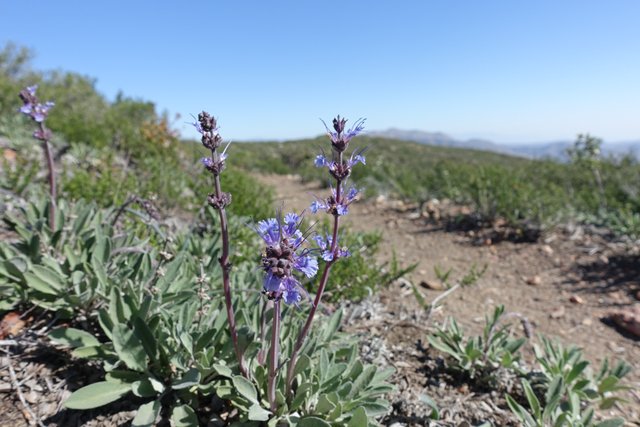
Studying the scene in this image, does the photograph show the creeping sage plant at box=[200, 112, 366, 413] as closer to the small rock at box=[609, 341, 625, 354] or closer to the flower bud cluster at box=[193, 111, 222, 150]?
the flower bud cluster at box=[193, 111, 222, 150]

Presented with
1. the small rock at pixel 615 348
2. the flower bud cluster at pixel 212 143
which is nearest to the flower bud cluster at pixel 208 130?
the flower bud cluster at pixel 212 143

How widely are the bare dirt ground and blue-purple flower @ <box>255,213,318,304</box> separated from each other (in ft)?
0.43

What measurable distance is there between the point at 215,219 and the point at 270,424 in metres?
2.98

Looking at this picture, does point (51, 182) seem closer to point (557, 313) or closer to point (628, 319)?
point (557, 313)

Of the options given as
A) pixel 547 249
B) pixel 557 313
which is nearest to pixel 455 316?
pixel 557 313

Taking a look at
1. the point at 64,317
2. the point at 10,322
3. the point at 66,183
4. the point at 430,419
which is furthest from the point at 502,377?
the point at 66,183

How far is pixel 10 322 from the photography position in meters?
2.83

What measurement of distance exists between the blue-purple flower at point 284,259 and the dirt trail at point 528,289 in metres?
1.32

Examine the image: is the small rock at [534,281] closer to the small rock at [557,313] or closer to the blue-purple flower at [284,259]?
the small rock at [557,313]

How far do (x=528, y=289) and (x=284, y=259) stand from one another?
517 centimetres

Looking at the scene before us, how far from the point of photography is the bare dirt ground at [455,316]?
8.14 feet

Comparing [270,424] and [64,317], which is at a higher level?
[64,317]

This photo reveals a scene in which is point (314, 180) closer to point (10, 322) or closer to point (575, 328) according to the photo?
point (575, 328)

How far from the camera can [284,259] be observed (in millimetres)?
1633
